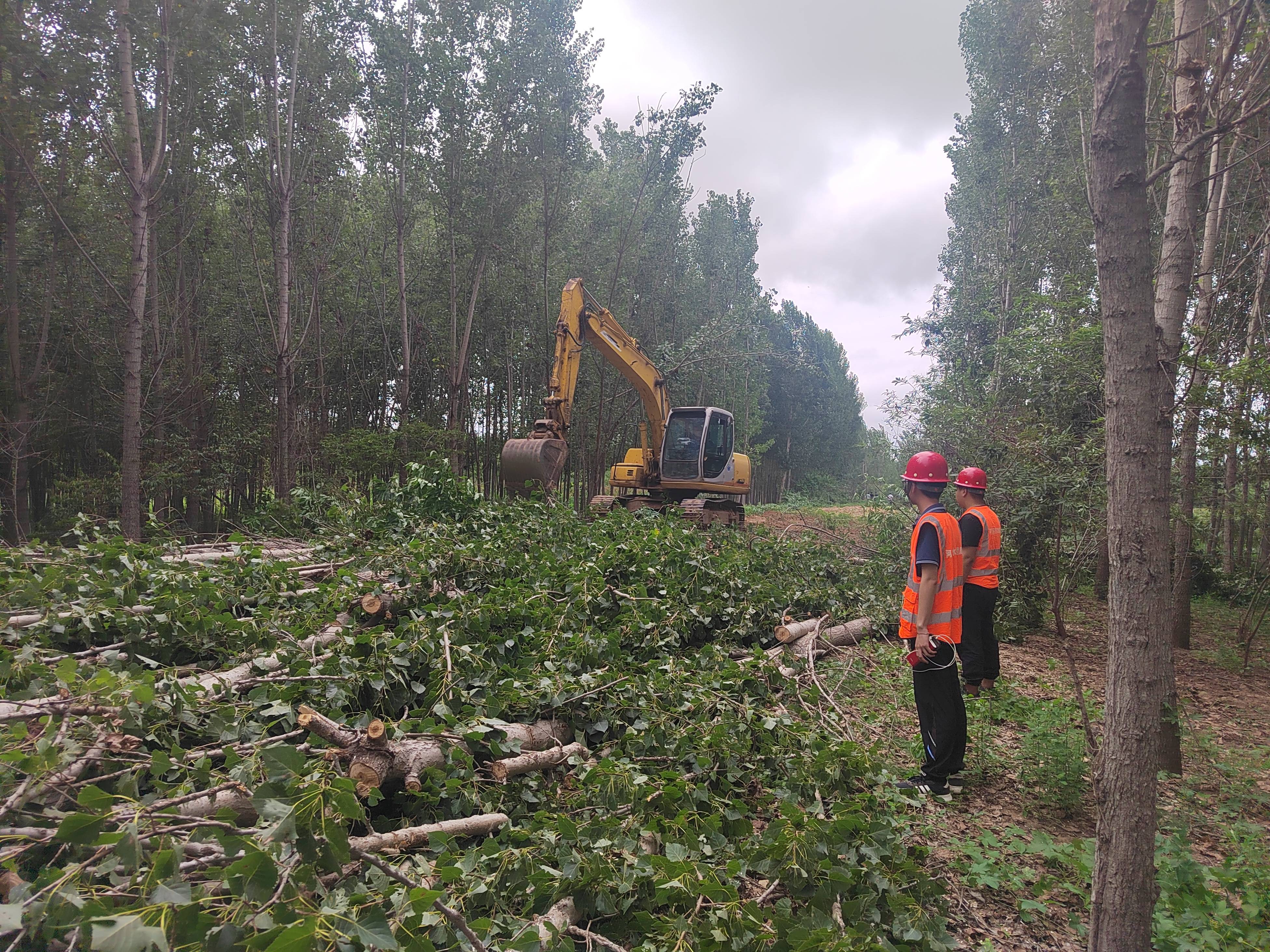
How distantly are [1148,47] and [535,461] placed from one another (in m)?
8.64

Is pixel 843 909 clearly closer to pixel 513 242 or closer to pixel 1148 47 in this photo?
pixel 1148 47

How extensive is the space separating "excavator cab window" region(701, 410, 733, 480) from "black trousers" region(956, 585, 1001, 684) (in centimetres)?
825

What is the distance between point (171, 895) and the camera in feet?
4.48

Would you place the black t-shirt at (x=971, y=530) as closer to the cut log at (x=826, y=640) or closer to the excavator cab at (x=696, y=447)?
the cut log at (x=826, y=640)

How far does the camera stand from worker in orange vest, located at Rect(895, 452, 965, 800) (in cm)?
380

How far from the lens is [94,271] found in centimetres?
1365

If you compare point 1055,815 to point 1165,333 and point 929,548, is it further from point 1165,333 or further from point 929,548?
point 1165,333

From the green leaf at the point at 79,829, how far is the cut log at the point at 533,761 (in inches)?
63.3

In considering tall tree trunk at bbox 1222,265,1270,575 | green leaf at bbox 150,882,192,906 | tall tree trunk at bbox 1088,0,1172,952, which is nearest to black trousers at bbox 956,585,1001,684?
tall tree trunk at bbox 1222,265,1270,575

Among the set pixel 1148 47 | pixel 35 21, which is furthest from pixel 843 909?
pixel 35 21

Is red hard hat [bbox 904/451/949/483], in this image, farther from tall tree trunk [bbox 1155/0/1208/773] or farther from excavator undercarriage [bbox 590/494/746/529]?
excavator undercarriage [bbox 590/494/746/529]

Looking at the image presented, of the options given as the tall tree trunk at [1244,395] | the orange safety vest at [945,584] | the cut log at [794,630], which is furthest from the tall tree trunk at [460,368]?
the tall tree trunk at [1244,395]

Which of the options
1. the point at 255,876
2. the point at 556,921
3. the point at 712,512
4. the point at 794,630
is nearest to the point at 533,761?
the point at 556,921

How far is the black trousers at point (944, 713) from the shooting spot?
12.6 ft
